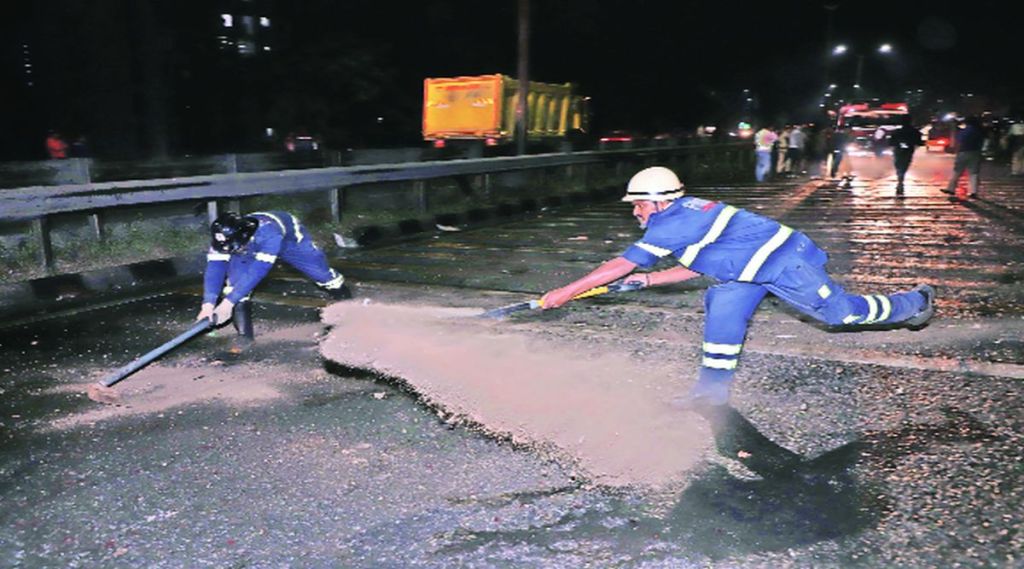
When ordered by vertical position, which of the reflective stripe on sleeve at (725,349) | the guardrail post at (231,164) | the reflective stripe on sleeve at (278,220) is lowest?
the reflective stripe on sleeve at (725,349)

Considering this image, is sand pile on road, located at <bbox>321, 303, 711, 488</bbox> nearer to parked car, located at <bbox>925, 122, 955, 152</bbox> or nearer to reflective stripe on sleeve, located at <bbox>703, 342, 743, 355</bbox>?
reflective stripe on sleeve, located at <bbox>703, 342, 743, 355</bbox>

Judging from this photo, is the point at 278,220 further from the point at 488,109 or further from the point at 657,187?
the point at 488,109

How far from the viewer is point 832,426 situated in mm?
3588

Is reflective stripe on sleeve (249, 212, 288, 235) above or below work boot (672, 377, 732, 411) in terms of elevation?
above

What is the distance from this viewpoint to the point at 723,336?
3771mm

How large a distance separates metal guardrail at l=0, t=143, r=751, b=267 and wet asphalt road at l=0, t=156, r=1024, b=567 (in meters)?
1.65

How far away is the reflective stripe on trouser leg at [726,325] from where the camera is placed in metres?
3.77

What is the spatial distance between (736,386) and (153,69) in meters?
39.0

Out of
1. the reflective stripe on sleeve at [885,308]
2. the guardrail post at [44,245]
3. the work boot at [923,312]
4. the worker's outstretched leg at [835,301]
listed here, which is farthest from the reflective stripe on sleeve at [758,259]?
the guardrail post at [44,245]

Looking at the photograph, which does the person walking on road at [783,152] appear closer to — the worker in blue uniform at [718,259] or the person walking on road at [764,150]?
the person walking on road at [764,150]

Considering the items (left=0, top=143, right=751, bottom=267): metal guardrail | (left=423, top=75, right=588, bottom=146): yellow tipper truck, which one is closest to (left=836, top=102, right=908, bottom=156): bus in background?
(left=423, top=75, right=588, bottom=146): yellow tipper truck

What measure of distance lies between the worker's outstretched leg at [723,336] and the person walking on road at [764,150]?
17.3 meters

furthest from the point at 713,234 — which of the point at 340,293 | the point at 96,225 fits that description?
the point at 96,225

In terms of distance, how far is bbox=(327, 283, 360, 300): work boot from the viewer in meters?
6.58
